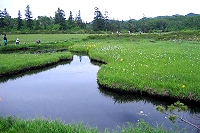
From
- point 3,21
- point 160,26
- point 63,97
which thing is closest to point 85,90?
point 63,97

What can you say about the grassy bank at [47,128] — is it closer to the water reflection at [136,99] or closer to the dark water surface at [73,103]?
the dark water surface at [73,103]

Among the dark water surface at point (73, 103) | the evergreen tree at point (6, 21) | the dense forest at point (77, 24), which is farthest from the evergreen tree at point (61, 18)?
the dark water surface at point (73, 103)

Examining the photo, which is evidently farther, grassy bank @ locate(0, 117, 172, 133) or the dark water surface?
the dark water surface

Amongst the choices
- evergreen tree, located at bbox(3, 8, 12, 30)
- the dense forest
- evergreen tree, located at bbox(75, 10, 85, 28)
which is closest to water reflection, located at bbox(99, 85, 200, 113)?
the dense forest

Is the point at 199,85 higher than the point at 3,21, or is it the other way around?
the point at 3,21

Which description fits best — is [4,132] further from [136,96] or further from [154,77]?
[154,77]

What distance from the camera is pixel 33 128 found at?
7.65 meters

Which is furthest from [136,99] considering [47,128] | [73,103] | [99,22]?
[99,22]

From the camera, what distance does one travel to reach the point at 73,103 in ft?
41.4

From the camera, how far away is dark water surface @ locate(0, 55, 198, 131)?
10.5 m

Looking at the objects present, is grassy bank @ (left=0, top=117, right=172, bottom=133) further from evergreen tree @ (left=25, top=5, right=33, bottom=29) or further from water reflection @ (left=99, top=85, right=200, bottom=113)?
evergreen tree @ (left=25, top=5, right=33, bottom=29)

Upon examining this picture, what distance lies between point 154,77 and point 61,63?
43.5 ft

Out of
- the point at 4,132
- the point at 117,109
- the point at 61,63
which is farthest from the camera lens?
the point at 61,63

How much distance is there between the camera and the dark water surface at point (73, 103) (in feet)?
34.5
